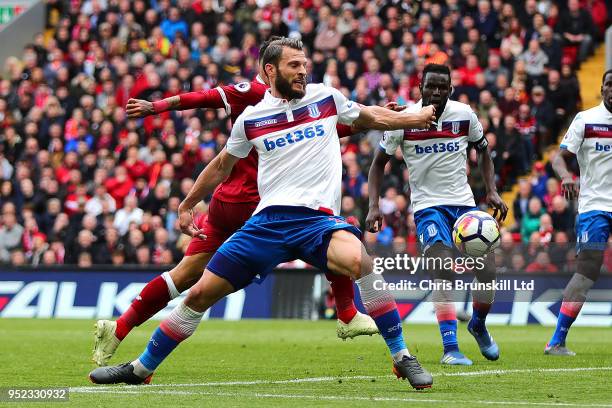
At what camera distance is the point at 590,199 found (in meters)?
12.6

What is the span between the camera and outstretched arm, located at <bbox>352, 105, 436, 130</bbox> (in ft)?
29.1

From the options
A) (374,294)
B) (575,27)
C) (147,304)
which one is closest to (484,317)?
(147,304)

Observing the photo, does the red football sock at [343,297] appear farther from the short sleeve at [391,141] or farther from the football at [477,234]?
the short sleeve at [391,141]

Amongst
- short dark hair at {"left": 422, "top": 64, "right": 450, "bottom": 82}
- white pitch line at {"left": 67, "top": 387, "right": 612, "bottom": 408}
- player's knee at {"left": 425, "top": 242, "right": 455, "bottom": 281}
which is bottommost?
player's knee at {"left": 425, "top": 242, "right": 455, "bottom": 281}

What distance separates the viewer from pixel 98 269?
21.8 meters

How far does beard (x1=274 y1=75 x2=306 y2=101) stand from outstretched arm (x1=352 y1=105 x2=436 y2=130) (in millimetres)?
456

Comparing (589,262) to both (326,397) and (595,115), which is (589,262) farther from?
(326,397)

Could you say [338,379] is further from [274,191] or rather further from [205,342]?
[205,342]

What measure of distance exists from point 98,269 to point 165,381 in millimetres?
12019

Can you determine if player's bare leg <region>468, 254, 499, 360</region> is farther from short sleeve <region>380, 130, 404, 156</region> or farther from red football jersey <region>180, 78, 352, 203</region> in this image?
red football jersey <region>180, 78, 352, 203</region>

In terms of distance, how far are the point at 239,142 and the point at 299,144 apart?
45cm

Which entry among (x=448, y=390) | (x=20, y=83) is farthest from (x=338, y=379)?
(x=20, y=83)

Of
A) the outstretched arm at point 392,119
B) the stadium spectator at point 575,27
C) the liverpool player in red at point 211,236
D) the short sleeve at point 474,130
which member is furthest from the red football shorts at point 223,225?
the stadium spectator at point 575,27

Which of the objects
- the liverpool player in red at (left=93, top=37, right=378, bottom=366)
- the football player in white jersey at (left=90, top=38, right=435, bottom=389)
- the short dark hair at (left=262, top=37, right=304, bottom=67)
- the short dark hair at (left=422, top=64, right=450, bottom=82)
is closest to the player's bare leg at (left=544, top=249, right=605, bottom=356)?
the short dark hair at (left=422, top=64, right=450, bottom=82)
